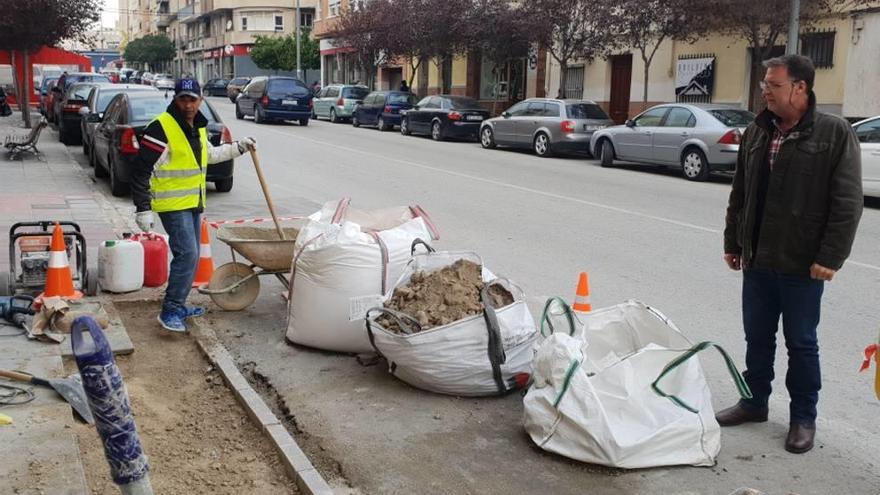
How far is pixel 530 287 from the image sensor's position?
771cm

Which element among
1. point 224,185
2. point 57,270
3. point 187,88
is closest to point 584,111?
point 224,185

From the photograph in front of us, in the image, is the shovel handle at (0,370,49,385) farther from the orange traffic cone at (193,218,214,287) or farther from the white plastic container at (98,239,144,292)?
Result: the orange traffic cone at (193,218,214,287)

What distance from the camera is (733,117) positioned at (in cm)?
1709

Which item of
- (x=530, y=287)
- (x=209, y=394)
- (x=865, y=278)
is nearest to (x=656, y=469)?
(x=209, y=394)

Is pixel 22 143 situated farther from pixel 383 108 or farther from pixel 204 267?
pixel 383 108

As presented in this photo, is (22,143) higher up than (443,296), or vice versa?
(22,143)

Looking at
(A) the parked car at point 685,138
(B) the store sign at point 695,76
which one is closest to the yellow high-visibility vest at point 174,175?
(A) the parked car at point 685,138

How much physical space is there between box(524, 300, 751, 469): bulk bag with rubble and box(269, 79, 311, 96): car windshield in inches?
1107

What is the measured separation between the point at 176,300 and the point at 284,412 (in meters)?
1.77

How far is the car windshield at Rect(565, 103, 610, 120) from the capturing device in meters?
21.8

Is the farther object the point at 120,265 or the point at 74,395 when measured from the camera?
the point at 120,265

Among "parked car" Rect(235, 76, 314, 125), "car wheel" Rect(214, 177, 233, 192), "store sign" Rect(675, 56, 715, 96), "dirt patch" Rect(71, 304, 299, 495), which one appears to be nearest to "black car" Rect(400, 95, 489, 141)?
"parked car" Rect(235, 76, 314, 125)

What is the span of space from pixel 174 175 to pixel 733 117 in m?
13.5

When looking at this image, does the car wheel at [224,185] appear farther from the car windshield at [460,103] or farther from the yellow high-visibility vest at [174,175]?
the car windshield at [460,103]
